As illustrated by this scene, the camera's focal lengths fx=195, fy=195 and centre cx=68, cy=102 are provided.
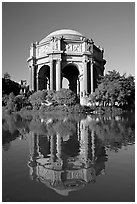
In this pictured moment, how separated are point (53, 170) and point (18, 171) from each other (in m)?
0.97

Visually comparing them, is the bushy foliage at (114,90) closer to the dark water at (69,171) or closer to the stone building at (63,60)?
the stone building at (63,60)

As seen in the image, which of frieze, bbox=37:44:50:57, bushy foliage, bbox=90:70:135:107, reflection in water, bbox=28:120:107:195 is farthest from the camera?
frieze, bbox=37:44:50:57

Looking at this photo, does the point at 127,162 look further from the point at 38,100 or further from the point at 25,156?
the point at 38,100

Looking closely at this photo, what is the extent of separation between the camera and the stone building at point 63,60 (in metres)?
40.0

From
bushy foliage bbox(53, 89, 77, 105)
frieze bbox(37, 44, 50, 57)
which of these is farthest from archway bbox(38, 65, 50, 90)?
bushy foliage bbox(53, 89, 77, 105)

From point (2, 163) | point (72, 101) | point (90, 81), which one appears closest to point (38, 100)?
point (72, 101)

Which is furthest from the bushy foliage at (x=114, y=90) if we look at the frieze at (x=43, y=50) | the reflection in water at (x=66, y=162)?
the reflection in water at (x=66, y=162)

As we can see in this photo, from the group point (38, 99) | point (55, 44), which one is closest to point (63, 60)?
point (55, 44)

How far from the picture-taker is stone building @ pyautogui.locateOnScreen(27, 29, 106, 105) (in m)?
40.0

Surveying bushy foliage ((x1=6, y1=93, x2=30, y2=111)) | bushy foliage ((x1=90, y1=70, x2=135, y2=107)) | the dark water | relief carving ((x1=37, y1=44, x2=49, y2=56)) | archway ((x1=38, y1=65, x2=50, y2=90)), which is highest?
relief carving ((x1=37, y1=44, x2=49, y2=56))

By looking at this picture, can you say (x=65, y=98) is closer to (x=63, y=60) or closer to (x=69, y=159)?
(x=63, y=60)

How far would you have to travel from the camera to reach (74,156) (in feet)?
21.9

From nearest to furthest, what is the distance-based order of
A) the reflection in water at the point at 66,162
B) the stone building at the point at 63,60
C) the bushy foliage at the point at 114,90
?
1. the reflection in water at the point at 66,162
2. the bushy foliage at the point at 114,90
3. the stone building at the point at 63,60

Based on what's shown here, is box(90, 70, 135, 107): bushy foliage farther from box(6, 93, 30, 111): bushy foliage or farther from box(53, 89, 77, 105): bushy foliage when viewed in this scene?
box(6, 93, 30, 111): bushy foliage
